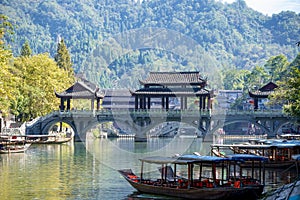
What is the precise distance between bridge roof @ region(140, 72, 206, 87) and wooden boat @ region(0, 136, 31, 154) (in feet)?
89.2

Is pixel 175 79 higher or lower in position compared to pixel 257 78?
lower

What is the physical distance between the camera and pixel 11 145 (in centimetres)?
6581

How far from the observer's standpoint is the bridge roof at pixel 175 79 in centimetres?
8825

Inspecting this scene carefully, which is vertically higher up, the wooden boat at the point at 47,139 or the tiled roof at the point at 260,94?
the tiled roof at the point at 260,94

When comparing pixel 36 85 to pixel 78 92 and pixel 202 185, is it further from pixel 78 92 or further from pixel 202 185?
pixel 202 185

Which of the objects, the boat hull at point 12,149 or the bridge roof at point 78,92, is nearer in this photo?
the boat hull at point 12,149

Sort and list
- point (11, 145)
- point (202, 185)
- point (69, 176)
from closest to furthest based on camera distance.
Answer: point (202, 185)
point (69, 176)
point (11, 145)

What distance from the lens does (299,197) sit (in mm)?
23391

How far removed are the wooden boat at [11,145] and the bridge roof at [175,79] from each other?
27.2 m

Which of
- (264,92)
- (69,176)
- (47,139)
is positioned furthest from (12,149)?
(264,92)

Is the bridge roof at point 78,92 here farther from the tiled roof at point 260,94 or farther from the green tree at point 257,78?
the green tree at point 257,78

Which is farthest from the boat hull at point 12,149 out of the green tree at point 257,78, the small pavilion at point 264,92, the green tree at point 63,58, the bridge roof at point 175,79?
the green tree at point 257,78

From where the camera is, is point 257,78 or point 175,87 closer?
point 175,87

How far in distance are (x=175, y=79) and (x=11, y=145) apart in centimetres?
3124
